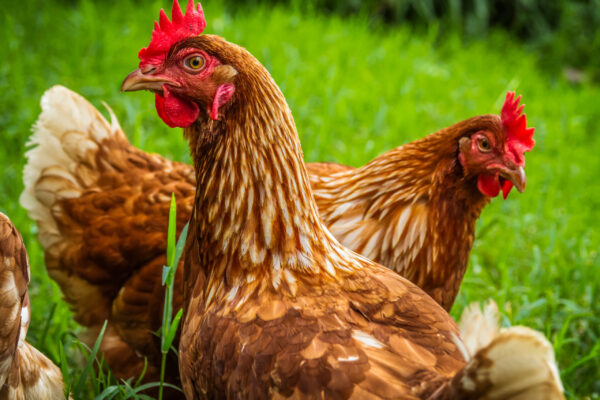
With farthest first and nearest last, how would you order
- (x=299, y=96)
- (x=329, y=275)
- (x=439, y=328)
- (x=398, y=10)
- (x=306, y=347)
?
(x=398, y=10) → (x=299, y=96) → (x=329, y=275) → (x=439, y=328) → (x=306, y=347)

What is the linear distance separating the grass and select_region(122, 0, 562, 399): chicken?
116 centimetres

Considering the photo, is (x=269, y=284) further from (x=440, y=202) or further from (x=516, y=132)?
(x=516, y=132)

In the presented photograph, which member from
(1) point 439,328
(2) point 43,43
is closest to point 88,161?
(1) point 439,328

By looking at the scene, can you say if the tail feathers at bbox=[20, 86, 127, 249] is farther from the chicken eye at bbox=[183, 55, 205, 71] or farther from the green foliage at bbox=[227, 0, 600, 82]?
the green foliage at bbox=[227, 0, 600, 82]

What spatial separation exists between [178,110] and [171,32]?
30 cm

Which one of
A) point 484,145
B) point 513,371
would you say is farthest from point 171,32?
point 513,371

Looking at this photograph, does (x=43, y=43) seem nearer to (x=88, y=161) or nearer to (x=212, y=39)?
(x=88, y=161)

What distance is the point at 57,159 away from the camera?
121 inches

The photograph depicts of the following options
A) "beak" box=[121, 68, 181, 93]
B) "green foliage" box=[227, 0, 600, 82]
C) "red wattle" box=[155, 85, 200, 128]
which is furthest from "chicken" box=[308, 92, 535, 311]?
"green foliage" box=[227, 0, 600, 82]

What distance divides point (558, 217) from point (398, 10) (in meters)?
3.88

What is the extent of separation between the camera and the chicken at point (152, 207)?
261cm

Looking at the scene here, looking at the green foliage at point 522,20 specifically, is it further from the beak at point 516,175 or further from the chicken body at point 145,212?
the beak at point 516,175

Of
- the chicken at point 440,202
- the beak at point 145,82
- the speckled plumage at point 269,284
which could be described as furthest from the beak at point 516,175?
the beak at point 145,82

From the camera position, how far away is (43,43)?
5.48 metres
